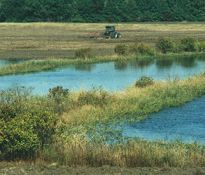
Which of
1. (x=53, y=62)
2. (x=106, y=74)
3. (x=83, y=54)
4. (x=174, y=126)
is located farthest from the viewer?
(x=83, y=54)

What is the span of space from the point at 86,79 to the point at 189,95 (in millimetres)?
13861

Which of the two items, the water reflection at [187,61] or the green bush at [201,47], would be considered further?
the green bush at [201,47]

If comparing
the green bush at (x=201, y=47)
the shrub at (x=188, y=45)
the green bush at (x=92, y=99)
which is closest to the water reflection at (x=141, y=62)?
the shrub at (x=188, y=45)

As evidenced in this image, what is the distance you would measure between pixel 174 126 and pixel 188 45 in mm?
50071

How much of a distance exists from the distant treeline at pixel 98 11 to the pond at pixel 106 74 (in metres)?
94.8

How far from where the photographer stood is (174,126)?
2706 centimetres

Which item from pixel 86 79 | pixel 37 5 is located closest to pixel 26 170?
pixel 86 79

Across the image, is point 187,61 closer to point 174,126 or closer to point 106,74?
point 106,74

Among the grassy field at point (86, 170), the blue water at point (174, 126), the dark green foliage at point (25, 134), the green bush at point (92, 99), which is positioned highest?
the dark green foliage at point (25, 134)

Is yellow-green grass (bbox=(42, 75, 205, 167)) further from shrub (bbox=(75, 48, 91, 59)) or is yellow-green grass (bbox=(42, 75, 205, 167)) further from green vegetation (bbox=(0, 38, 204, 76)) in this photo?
shrub (bbox=(75, 48, 91, 59))

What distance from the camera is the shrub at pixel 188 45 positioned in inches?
2985

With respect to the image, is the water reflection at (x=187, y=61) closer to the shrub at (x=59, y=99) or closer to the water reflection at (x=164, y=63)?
the water reflection at (x=164, y=63)

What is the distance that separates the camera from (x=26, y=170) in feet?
58.6

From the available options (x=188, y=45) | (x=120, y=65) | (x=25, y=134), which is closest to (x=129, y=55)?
(x=120, y=65)
